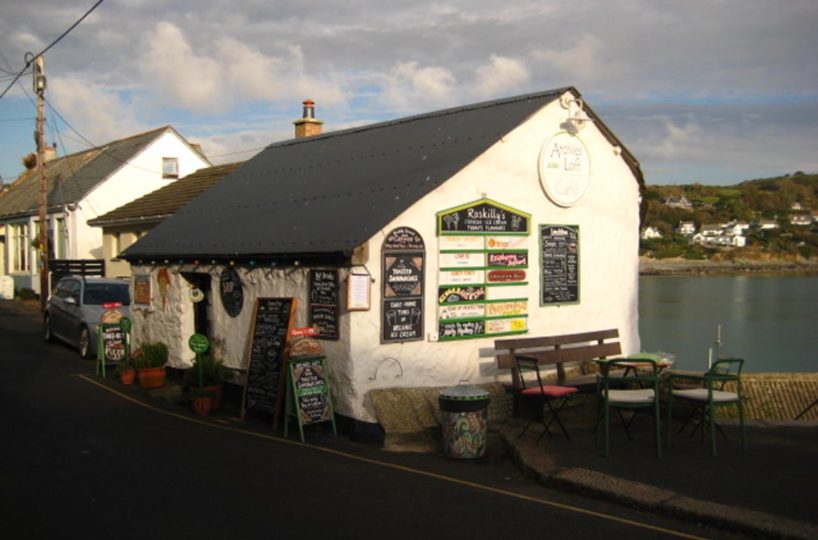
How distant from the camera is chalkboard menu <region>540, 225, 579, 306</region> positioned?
506 inches

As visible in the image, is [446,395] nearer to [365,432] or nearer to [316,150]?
[365,432]

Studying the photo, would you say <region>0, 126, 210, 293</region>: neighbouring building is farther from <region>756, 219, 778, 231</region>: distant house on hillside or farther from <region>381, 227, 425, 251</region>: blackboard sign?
<region>756, 219, 778, 231</region>: distant house on hillside

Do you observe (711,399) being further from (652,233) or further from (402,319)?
(652,233)

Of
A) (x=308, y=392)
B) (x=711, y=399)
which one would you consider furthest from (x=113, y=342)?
(x=711, y=399)

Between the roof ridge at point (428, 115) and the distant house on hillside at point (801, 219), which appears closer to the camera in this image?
the roof ridge at point (428, 115)

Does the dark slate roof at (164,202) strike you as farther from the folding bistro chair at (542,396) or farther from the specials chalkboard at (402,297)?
the folding bistro chair at (542,396)

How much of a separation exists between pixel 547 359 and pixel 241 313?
16.0ft

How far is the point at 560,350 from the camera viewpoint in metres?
11.8

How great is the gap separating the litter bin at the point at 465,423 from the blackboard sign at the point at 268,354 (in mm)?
2853

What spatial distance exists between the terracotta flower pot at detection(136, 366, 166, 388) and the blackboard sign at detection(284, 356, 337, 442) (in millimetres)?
4635

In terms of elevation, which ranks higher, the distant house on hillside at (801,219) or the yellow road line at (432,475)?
the distant house on hillside at (801,219)

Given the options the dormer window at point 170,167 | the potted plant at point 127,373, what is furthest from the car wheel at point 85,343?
the dormer window at point 170,167

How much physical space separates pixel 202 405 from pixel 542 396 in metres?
5.41

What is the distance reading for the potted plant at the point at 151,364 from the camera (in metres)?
14.7
